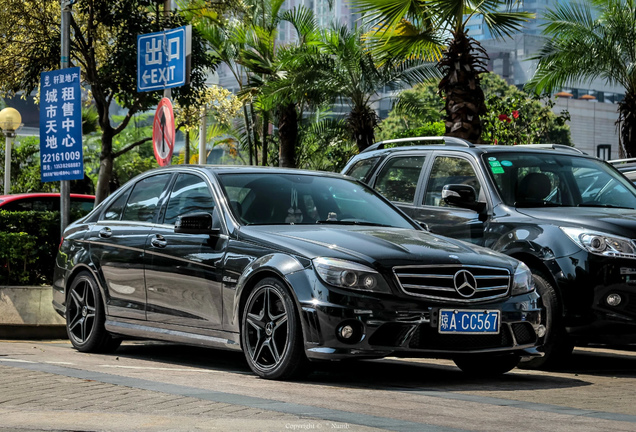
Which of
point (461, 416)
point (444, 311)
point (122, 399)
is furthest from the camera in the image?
point (444, 311)

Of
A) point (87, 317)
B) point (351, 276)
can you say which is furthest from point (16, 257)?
point (351, 276)

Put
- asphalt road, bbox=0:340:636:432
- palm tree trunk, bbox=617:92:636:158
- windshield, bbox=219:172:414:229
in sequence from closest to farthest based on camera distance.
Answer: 1. asphalt road, bbox=0:340:636:432
2. windshield, bbox=219:172:414:229
3. palm tree trunk, bbox=617:92:636:158

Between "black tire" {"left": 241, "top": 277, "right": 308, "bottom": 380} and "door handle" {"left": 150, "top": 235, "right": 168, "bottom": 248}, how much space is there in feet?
4.33

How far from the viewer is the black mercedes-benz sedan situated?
7.11m

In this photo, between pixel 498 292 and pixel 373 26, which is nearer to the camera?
pixel 498 292

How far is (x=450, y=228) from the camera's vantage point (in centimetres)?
977

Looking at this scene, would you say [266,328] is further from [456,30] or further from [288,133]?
[288,133]

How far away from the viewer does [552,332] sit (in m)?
8.70

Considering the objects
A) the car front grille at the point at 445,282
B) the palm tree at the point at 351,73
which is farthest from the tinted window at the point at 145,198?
the palm tree at the point at 351,73

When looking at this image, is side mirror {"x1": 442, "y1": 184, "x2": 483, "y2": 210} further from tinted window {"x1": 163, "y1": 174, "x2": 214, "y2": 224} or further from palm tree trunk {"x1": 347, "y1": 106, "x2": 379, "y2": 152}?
palm tree trunk {"x1": 347, "y1": 106, "x2": 379, "y2": 152}

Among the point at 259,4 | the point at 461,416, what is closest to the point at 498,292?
the point at 461,416

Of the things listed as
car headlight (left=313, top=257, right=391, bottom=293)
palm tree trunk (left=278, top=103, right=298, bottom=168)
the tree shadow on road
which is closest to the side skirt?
the tree shadow on road

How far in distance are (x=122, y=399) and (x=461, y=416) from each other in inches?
77.1

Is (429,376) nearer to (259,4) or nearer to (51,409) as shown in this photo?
(51,409)
